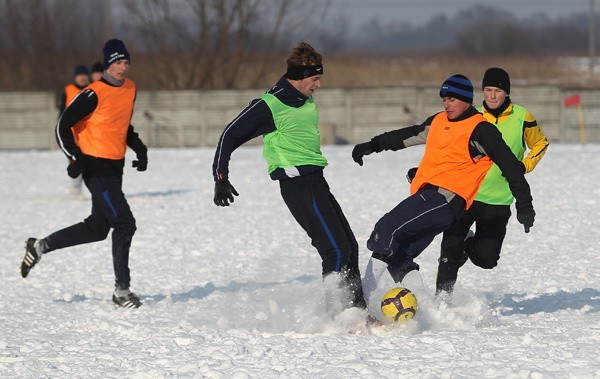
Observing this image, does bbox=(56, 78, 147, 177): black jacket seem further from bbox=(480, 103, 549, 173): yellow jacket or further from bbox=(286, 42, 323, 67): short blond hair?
bbox=(480, 103, 549, 173): yellow jacket

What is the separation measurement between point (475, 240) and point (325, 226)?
1137mm

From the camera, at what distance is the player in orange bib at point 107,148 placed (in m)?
7.51

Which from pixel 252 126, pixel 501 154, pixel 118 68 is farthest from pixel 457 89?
pixel 118 68

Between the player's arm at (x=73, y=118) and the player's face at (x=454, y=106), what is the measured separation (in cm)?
261

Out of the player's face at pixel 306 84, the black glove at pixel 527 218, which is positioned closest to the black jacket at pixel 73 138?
the player's face at pixel 306 84

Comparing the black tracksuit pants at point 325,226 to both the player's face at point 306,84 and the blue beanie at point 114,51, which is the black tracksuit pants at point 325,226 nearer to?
the player's face at point 306,84

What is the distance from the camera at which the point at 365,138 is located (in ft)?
95.0

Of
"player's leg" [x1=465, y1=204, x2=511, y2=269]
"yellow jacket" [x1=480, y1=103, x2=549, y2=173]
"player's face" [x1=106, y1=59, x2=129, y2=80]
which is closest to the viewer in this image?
"player's leg" [x1=465, y1=204, x2=511, y2=269]

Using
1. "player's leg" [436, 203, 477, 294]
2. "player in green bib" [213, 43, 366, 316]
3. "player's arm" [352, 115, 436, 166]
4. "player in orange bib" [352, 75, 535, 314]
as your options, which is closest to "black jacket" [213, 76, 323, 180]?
"player in green bib" [213, 43, 366, 316]

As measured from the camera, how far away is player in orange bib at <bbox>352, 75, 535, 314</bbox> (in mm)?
6305

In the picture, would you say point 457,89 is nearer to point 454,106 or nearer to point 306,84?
point 454,106

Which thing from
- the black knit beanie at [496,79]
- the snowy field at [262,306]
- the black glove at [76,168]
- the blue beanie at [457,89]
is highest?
the black knit beanie at [496,79]

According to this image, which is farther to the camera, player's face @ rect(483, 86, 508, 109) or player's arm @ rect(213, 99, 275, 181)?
player's face @ rect(483, 86, 508, 109)

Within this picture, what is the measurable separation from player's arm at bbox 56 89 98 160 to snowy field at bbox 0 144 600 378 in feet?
3.67
